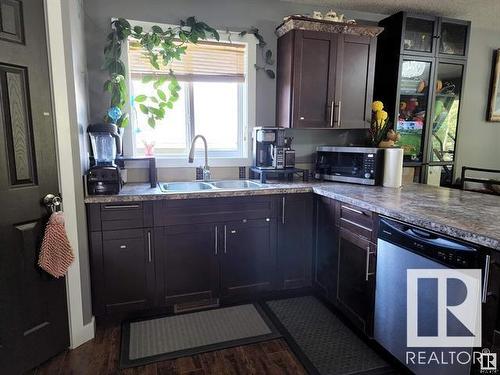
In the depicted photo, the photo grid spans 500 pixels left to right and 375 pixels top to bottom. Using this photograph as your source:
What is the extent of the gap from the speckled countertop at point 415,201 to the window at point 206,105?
489 millimetres

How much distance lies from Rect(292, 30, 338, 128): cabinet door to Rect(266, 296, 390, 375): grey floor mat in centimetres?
146

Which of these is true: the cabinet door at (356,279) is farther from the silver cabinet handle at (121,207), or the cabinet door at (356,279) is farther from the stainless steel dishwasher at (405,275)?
the silver cabinet handle at (121,207)

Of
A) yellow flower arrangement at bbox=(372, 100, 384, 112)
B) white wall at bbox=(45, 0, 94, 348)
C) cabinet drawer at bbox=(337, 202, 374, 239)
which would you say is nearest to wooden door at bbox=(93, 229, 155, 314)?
white wall at bbox=(45, 0, 94, 348)

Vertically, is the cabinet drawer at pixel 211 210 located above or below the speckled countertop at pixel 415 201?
below

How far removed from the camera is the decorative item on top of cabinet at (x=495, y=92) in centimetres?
368

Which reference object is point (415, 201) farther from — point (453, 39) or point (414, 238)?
point (453, 39)

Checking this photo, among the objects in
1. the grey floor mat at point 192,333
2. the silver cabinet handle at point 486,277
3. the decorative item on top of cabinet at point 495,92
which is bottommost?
the grey floor mat at point 192,333

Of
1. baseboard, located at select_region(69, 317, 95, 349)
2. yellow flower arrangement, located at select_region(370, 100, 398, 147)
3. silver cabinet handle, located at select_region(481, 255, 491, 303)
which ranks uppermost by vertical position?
yellow flower arrangement, located at select_region(370, 100, 398, 147)

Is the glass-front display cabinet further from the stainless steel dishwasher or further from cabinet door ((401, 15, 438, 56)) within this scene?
the stainless steel dishwasher

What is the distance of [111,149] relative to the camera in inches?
92.0

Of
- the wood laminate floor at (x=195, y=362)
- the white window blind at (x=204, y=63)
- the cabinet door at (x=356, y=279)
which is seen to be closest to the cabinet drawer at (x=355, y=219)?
the cabinet door at (x=356, y=279)

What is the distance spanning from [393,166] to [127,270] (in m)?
2.08

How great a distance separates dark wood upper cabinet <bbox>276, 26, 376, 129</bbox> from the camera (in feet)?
8.82

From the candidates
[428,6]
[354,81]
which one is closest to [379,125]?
[354,81]
